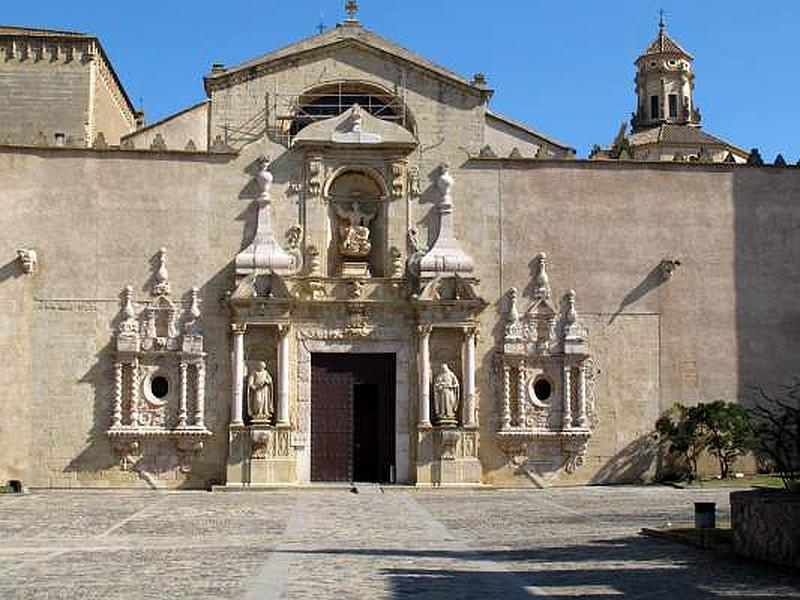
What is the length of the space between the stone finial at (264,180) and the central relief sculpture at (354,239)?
1.42 m

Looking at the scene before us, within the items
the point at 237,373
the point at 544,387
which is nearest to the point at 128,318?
the point at 237,373

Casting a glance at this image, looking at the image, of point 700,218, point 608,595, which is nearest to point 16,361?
point 700,218

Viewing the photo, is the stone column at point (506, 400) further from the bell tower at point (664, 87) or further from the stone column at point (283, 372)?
the bell tower at point (664, 87)

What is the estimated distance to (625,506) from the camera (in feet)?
64.8

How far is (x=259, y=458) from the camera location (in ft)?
80.3

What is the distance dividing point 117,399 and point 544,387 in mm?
8284

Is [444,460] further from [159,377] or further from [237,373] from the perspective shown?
[159,377]

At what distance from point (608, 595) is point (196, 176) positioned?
668 inches

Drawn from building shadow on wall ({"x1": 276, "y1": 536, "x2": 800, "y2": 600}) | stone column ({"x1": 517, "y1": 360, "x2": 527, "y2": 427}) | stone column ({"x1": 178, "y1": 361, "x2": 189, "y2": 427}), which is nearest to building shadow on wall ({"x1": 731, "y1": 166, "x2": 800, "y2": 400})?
stone column ({"x1": 517, "y1": 360, "x2": 527, "y2": 427})

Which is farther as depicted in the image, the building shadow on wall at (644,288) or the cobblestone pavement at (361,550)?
the building shadow on wall at (644,288)

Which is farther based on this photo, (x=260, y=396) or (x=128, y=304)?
(x=128, y=304)

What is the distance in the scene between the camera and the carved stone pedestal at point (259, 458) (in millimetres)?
24438

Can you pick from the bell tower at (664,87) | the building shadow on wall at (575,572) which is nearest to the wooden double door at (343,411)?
the building shadow on wall at (575,572)

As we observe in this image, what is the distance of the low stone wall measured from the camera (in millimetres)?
11398
